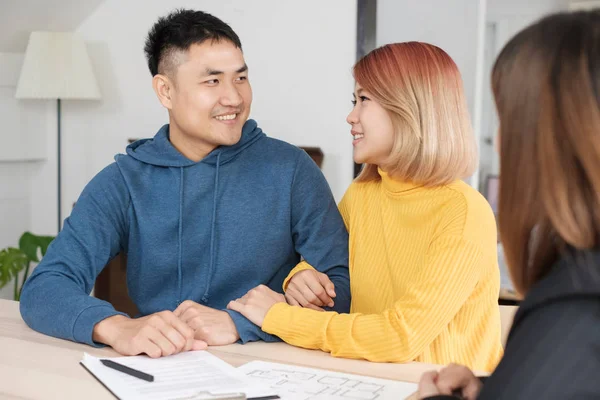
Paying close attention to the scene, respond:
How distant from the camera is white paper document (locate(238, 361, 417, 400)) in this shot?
1121mm

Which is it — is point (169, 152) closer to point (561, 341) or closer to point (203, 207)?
point (203, 207)

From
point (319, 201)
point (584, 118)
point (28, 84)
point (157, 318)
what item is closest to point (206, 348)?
point (157, 318)

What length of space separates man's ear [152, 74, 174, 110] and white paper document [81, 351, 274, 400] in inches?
29.4

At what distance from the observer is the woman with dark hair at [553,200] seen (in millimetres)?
735

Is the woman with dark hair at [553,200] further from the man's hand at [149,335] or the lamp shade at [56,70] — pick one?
the lamp shade at [56,70]

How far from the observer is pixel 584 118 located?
2.42 ft

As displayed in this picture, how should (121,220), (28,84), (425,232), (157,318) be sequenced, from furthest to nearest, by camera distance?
(28,84) → (121,220) → (425,232) → (157,318)

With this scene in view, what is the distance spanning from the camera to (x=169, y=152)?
1.79 m

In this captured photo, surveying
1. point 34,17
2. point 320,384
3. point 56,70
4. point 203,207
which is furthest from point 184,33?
point 34,17

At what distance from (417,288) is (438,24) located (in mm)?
2159

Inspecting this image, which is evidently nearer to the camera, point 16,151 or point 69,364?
point 69,364

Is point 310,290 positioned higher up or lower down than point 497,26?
lower down

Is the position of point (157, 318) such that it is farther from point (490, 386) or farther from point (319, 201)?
point (490, 386)

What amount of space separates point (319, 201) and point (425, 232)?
34 centimetres
